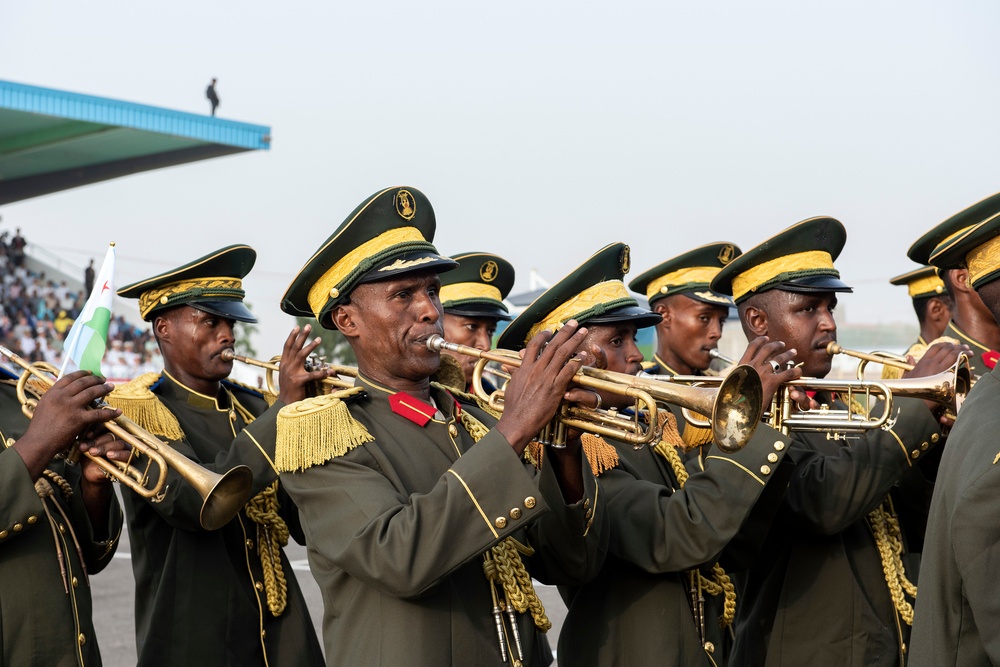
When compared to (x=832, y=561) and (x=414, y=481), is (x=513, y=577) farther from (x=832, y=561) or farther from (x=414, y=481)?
(x=832, y=561)

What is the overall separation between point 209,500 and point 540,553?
3.74ft

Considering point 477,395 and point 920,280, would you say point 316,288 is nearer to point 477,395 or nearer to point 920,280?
point 477,395

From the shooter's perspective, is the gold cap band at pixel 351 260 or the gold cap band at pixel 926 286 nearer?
the gold cap band at pixel 351 260

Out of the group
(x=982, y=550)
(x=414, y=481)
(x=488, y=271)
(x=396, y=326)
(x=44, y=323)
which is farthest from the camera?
(x=44, y=323)

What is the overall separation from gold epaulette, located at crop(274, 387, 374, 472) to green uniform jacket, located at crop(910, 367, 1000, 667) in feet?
5.46

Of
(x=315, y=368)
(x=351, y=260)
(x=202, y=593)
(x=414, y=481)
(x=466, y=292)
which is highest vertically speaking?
(x=466, y=292)

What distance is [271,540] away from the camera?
5.40 m

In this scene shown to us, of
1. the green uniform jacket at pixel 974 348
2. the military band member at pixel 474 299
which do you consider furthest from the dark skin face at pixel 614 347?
the military band member at pixel 474 299

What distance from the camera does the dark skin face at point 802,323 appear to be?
16.9 ft

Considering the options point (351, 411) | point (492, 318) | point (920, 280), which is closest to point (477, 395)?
point (351, 411)

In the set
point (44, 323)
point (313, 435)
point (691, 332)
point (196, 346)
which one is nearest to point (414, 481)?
point (313, 435)

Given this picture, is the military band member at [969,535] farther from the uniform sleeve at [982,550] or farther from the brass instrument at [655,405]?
the brass instrument at [655,405]

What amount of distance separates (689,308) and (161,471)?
145 inches

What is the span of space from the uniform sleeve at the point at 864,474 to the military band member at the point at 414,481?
3.74 ft
